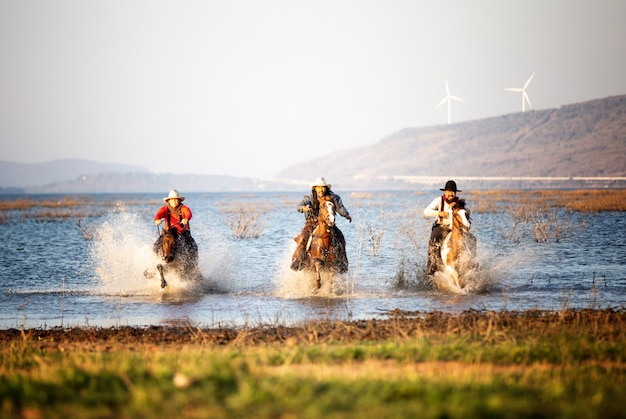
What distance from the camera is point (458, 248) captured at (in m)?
16.2

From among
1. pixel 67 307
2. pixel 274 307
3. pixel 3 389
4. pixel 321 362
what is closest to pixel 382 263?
pixel 274 307

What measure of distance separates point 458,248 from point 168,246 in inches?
242

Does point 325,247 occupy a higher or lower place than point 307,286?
higher

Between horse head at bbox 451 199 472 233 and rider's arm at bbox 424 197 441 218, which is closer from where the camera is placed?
horse head at bbox 451 199 472 233

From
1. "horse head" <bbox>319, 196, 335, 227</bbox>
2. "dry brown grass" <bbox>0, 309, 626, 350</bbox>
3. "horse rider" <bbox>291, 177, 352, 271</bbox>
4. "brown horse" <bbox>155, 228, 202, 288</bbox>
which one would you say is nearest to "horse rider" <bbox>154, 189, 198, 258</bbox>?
"brown horse" <bbox>155, 228, 202, 288</bbox>

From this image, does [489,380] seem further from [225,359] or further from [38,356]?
[38,356]

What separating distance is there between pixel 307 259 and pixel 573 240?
15454 millimetres

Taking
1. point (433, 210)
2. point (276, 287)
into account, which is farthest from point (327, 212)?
point (276, 287)

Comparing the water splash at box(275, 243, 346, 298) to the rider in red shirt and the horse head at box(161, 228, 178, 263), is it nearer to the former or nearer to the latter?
the horse head at box(161, 228, 178, 263)

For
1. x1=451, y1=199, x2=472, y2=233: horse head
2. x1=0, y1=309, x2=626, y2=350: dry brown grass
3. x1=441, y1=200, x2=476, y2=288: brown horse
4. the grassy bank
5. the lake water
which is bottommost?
the lake water

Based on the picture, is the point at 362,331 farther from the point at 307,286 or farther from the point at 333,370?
the point at 307,286

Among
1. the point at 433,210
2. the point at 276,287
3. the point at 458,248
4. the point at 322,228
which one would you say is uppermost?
the point at 433,210

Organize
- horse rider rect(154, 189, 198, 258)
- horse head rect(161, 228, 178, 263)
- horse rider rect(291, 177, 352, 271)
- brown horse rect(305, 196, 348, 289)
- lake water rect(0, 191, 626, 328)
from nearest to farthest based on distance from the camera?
lake water rect(0, 191, 626, 328), brown horse rect(305, 196, 348, 289), horse rider rect(291, 177, 352, 271), horse head rect(161, 228, 178, 263), horse rider rect(154, 189, 198, 258)

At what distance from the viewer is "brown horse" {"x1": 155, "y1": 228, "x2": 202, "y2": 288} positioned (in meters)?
17.6
